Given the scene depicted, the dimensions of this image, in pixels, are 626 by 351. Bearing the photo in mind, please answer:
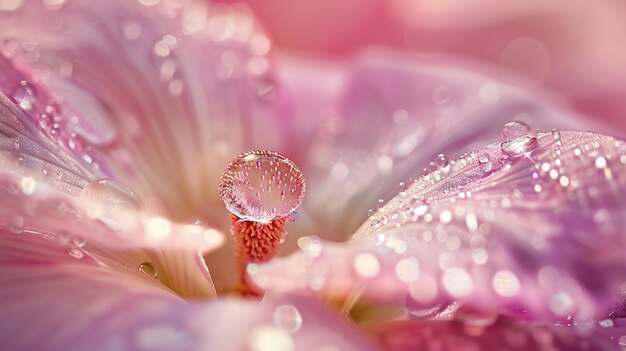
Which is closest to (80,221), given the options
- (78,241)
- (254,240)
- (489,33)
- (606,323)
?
(78,241)

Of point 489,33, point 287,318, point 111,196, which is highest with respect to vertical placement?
point 489,33

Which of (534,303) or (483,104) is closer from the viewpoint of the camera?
(534,303)

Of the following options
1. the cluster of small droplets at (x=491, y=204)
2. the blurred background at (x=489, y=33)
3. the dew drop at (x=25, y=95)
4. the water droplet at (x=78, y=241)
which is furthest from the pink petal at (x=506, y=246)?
the blurred background at (x=489, y=33)

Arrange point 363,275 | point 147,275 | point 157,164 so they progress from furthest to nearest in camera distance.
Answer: point 157,164
point 147,275
point 363,275

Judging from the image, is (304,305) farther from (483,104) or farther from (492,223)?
(483,104)

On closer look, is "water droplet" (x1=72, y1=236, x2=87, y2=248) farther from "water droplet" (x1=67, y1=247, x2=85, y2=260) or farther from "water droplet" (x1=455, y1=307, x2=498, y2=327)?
"water droplet" (x1=455, y1=307, x2=498, y2=327)

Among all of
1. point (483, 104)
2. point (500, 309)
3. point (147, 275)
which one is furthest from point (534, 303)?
point (483, 104)

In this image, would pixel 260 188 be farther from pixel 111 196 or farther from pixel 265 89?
pixel 265 89
